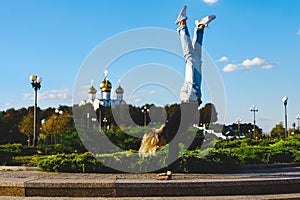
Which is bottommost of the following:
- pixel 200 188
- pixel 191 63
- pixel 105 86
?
pixel 200 188

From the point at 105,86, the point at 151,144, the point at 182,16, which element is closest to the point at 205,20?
the point at 182,16

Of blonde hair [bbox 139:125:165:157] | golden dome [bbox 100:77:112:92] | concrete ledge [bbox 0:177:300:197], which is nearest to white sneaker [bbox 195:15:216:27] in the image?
blonde hair [bbox 139:125:165:157]

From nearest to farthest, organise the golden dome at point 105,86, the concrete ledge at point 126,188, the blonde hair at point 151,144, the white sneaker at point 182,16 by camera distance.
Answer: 1. the concrete ledge at point 126,188
2. the blonde hair at point 151,144
3. the white sneaker at point 182,16
4. the golden dome at point 105,86

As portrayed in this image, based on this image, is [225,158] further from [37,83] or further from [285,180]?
[37,83]

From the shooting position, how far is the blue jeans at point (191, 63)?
622 inches

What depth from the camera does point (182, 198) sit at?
736 centimetres

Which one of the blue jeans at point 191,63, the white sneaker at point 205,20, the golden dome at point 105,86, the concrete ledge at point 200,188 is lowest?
the concrete ledge at point 200,188

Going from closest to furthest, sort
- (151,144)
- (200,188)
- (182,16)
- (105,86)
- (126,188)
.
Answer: (126,188) < (200,188) < (151,144) < (182,16) < (105,86)

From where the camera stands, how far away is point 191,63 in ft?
54.8

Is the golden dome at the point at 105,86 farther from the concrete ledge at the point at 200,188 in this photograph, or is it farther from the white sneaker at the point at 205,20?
the concrete ledge at the point at 200,188

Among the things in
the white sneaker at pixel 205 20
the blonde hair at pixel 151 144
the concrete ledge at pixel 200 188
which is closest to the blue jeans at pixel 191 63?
the white sneaker at pixel 205 20

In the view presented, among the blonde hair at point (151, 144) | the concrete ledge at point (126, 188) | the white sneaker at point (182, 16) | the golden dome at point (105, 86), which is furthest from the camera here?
the golden dome at point (105, 86)

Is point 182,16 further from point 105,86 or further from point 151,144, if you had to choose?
point 105,86

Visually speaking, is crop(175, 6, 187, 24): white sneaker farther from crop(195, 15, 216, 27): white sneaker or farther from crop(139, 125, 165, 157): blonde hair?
crop(139, 125, 165, 157): blonde hair
